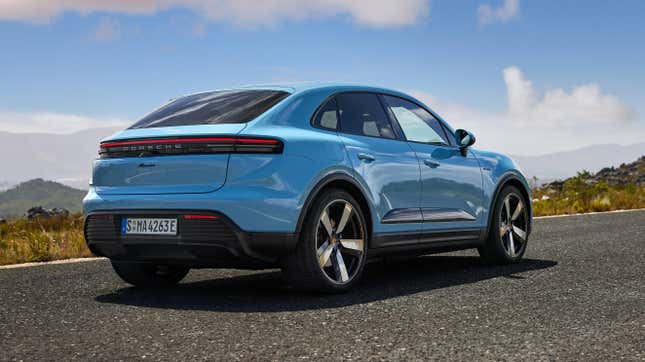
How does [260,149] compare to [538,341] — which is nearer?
[538,341]

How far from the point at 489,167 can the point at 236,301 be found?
3.20 m

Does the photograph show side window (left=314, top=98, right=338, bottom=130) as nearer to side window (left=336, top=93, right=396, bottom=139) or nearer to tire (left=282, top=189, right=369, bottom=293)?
side window (left=336, top=93, right=396, bottom=139)

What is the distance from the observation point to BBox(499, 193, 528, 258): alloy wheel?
323 inches

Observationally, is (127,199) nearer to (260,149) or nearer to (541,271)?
(260,149)

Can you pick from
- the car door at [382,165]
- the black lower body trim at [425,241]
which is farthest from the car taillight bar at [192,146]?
the black lower body trim at [425,241]

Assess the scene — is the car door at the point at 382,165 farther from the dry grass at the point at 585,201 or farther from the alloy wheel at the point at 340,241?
the dry grass at the point at 585,201

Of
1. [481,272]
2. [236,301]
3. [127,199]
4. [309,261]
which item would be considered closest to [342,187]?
[309,261]

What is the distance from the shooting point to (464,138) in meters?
7.71

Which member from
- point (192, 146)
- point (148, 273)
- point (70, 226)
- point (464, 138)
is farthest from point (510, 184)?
point (70, 226)

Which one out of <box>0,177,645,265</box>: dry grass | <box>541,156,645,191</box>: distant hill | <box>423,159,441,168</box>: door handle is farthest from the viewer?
<box>541,156,645,191</box>: distant hill

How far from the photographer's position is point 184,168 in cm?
562

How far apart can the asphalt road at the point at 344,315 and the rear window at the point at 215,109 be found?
1.29 m

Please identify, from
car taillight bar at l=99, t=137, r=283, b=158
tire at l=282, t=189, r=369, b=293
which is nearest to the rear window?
car taillight bar at l=99, t=137, r=283, b=158

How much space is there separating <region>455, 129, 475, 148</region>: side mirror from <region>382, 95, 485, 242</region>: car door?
54 millimetres
